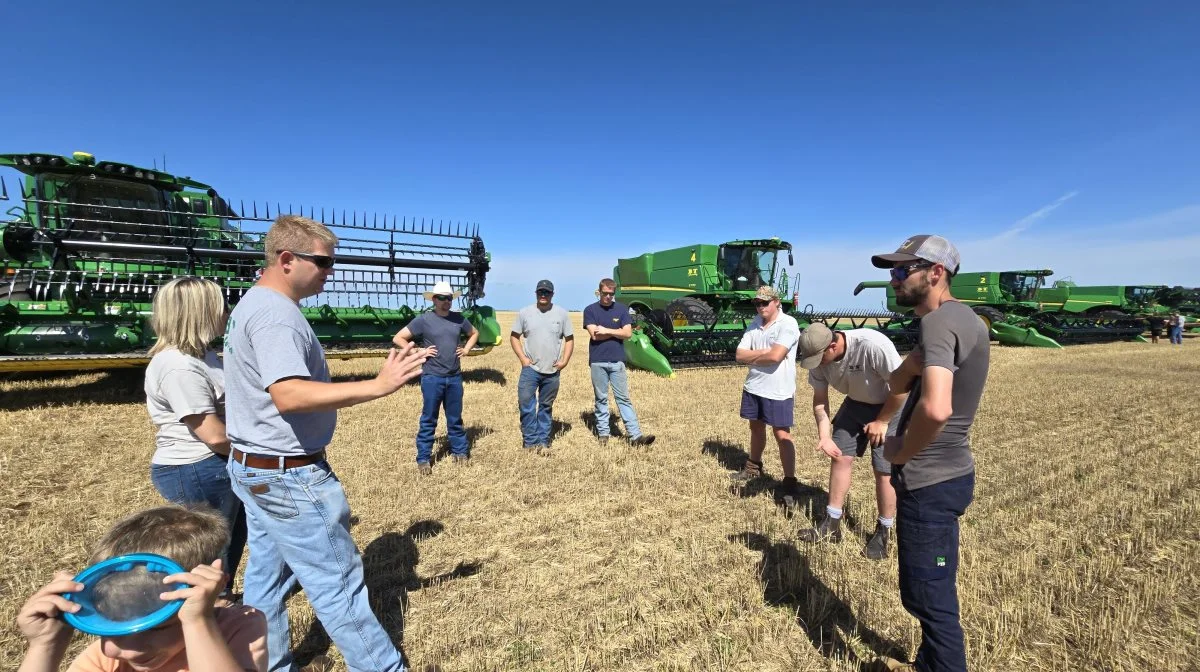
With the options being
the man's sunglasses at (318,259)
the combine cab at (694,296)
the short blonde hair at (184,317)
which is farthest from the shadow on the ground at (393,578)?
the combine cab at (694,296)

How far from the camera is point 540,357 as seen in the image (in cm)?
540

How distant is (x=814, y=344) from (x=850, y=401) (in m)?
0.70

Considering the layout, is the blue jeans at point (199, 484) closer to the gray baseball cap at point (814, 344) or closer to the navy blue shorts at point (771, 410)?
the gray baseball cap at point (814, 344)

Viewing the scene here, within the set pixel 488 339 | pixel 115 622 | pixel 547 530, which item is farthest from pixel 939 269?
pixel 488 339

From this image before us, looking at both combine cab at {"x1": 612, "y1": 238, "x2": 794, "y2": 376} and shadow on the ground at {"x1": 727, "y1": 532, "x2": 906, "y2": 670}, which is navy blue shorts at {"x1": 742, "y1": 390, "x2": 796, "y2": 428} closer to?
shadow on the ground at {"x1": 727, "y1": 532, "x2": 906, "y2": 670}

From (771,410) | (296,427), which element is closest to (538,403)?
(771,410)

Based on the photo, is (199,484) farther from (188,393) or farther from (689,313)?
(689,313)

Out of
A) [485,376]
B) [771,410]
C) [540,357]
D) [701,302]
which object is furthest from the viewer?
[701,302]

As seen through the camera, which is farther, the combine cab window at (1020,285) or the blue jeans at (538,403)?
the combine cab window at (1020,285)

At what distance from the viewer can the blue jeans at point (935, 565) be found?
1873mm

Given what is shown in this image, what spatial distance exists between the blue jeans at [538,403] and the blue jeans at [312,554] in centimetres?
343

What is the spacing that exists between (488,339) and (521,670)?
21.8ft

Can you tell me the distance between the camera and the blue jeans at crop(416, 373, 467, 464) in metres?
4.80

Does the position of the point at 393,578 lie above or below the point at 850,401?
below
